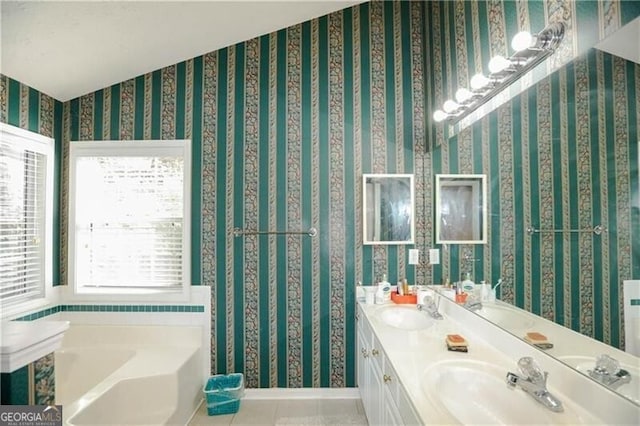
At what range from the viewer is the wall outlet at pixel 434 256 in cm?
239

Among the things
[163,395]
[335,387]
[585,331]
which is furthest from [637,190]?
[163,395]

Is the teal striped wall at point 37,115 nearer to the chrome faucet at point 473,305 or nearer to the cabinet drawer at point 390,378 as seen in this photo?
the cabinet drawer at point 390,378

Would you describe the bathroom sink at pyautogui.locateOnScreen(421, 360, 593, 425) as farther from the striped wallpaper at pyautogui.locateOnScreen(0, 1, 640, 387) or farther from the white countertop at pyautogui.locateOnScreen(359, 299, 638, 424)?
the striped wallpaper at pyautogui.locateOnScreen(0, 1, 640, 387)

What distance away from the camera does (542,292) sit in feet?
3.98

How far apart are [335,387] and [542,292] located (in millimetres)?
1783

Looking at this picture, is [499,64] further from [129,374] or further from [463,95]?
[129,374]

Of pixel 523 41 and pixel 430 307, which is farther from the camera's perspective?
pixel 430 307

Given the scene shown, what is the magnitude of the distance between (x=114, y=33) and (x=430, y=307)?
268 cm

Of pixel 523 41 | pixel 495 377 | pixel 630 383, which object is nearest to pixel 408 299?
pixel 495 377

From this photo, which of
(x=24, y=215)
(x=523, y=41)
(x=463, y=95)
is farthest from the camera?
(x=24, y=215)

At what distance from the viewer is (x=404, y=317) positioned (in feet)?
6.92

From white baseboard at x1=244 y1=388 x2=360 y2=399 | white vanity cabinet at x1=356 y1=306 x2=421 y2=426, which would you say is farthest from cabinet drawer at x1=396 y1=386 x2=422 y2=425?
white baseboard at x1=244 y1=388 x2=360 y2=399

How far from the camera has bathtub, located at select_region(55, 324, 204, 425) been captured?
1.71 m

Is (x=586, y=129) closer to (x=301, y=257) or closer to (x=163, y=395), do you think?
(x=301, y=257)
